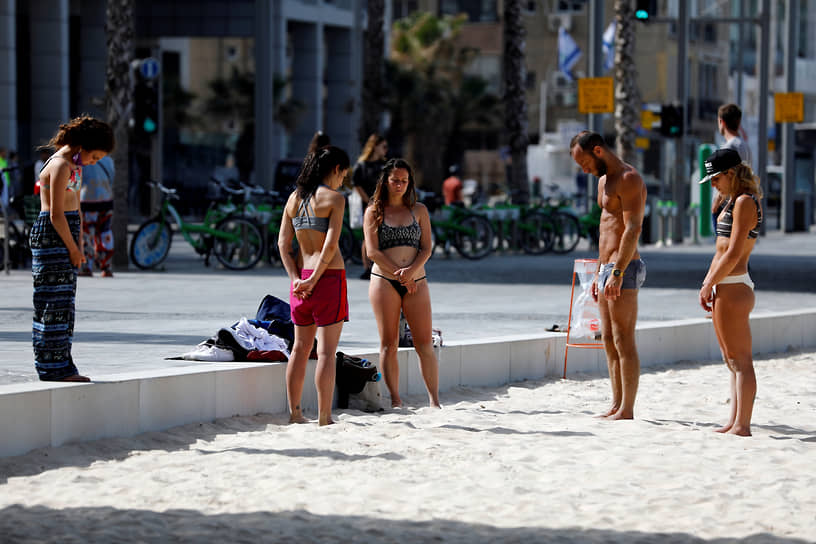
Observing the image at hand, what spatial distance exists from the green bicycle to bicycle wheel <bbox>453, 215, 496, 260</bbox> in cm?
440

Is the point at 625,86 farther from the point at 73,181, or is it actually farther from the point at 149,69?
the point at 73,181

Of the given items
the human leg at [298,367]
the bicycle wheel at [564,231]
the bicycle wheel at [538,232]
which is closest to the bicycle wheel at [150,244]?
the bicycle wheel at [538,232]

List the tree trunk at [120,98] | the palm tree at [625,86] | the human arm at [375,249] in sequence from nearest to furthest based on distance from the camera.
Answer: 1. the human arm at [375,249]
2. the tree trunk at [120,98]
3. the palm tree at [625,86]

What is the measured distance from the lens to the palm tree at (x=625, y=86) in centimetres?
3022

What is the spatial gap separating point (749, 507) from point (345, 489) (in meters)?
1.88

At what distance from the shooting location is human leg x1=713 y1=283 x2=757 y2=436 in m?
8.67

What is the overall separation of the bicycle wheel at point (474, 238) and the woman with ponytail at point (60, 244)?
16.0 meters

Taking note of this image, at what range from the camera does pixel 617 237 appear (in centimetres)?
905

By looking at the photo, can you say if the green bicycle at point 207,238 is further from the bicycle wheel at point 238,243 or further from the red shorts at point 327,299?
the red shorts at point 327,299

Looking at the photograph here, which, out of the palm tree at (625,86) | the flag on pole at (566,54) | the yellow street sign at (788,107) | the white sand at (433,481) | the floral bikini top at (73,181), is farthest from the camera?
the flag on pole at (566,54)

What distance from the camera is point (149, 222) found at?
2041 centimetres

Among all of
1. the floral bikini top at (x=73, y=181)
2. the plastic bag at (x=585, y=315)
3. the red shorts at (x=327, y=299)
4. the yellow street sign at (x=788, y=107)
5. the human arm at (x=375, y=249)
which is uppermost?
the yellow street sign at (x=788, y=107)

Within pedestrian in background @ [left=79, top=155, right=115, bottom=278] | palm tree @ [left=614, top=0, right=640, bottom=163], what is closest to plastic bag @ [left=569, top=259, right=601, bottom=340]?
pedestrian in background @ [left=79, top=155, right=115, bottom=278]

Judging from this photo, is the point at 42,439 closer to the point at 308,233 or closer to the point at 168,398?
the point at 168,398
